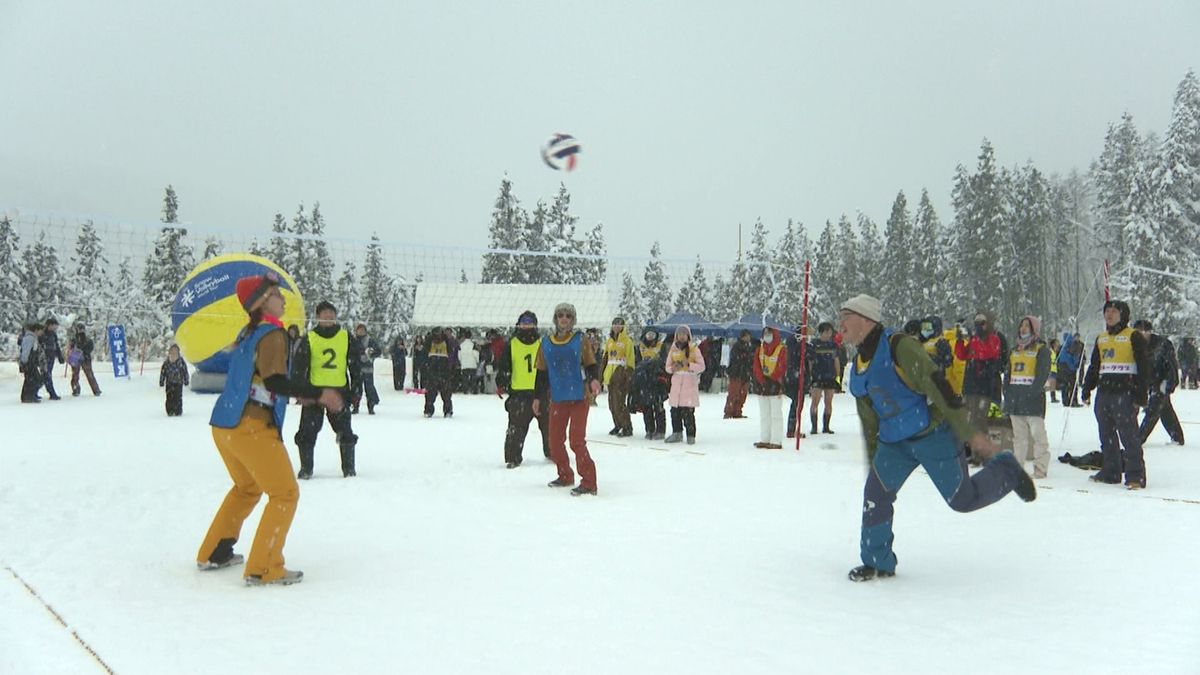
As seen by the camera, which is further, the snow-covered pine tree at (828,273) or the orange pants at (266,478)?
the snow-covered pine tree at (828,273)

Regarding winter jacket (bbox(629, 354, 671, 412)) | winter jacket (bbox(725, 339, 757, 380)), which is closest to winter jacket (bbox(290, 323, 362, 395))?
winter jacket (bbox(629, 354, 671, 412))

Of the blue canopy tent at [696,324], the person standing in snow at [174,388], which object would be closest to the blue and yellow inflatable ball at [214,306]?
the person standing in snow at [174,388]

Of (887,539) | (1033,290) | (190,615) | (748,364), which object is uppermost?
(1033,290)

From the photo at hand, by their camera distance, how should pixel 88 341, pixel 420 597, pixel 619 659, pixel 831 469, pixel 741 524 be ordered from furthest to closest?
pixel 88 341 → pixel 831 469 → pixel 741 524 → pixel 420 597 → pixel 619 659

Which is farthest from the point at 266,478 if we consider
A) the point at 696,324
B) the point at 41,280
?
the point at 41,280

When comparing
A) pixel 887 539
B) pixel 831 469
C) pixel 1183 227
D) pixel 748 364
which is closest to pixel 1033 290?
pixel 1183 227

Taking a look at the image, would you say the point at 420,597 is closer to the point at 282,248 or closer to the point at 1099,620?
the point at 1099,620

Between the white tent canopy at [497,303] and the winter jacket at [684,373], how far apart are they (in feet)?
49.7

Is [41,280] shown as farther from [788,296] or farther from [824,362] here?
[824,362]

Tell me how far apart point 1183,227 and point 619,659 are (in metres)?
44.2

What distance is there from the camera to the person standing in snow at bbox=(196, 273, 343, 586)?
485 centimetres

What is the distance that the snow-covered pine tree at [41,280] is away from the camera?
170ft

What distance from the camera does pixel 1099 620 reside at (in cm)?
427

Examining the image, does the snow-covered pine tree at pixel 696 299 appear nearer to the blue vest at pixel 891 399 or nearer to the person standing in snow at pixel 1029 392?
the person standing in snow at pixel 1029 392
